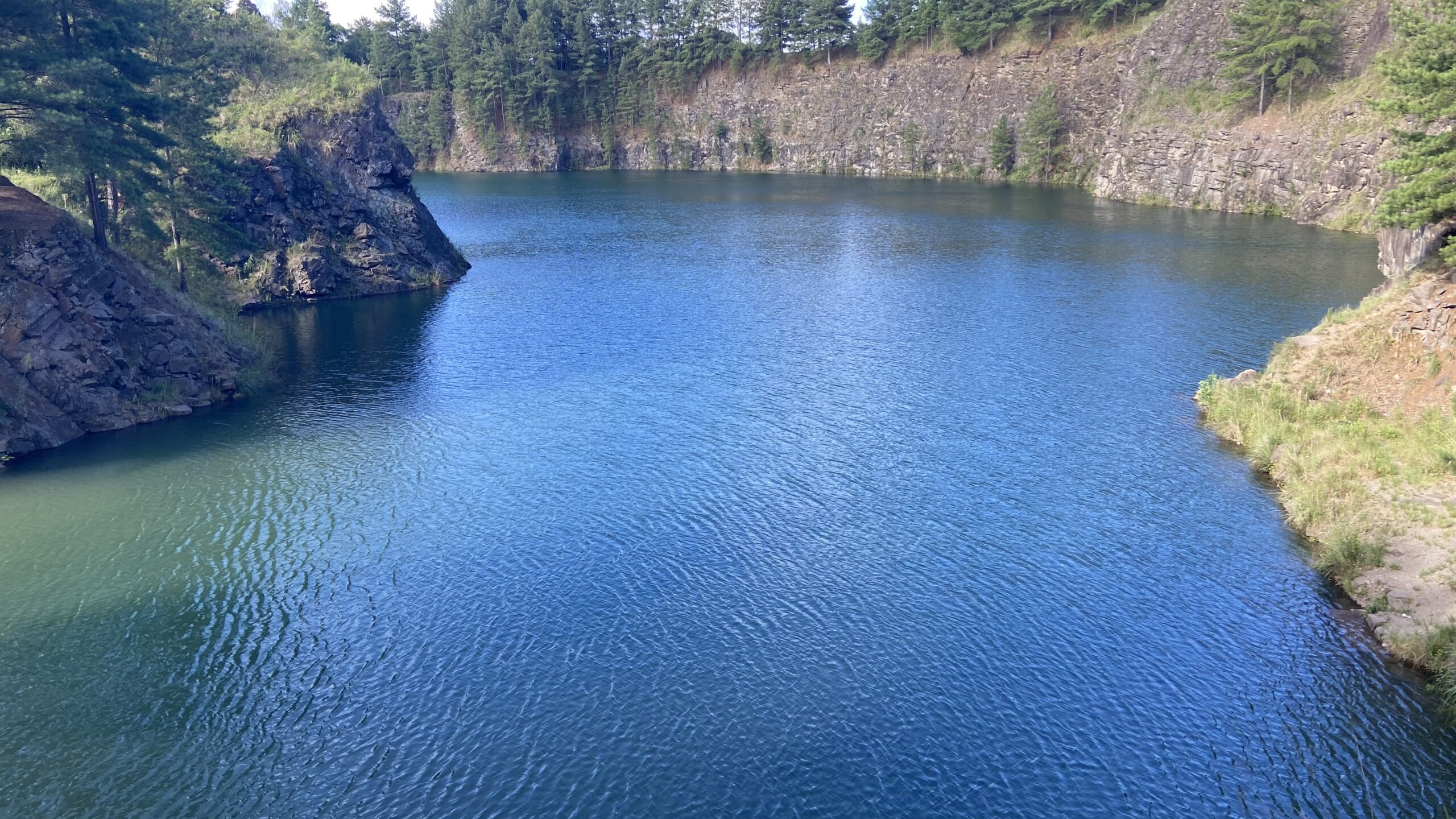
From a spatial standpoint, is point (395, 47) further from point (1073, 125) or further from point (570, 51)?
point (1073, 125)

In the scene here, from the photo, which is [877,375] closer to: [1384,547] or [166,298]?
[1384,547]

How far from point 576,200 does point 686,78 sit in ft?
175

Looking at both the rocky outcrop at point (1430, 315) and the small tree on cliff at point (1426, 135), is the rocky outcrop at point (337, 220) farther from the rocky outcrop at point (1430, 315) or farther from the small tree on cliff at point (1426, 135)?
the rocky outcrop at point (1430, 315)

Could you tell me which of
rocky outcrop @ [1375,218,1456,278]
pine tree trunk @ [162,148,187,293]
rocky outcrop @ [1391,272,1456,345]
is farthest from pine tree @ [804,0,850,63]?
rocky outcrop @ [1391,272,1456,345]

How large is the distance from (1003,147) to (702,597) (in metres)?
114

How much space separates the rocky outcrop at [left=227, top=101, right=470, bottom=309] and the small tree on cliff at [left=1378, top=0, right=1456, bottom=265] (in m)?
59.7

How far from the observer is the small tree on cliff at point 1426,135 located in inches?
1432

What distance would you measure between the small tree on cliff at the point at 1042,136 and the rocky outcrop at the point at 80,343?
10342cm

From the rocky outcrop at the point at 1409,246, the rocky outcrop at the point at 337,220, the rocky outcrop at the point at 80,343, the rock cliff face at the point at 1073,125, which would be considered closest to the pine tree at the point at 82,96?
the rocky outcrop at the point at 80,343

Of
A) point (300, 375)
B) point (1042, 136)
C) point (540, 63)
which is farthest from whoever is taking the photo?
point (540, 63)

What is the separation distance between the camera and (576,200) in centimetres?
12356

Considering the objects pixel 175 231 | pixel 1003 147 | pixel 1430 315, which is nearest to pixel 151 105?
pixel 175 231

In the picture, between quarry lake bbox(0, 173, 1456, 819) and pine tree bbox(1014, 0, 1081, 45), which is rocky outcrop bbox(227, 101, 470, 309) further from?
pine tree bbox(1014, 0, 1081, 45)

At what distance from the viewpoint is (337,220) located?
70.6 m
